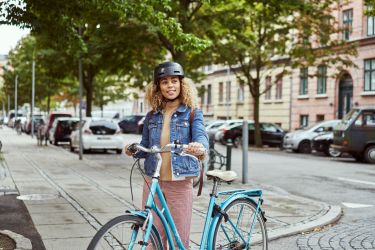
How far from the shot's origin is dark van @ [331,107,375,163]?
21.0m

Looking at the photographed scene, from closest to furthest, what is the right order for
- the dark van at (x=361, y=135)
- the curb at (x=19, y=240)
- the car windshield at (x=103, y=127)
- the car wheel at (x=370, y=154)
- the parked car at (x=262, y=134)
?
the curb at (x=19, y=240), the car wheel at (x=370, y=154), the dark van at (x=361, y=135), the car windshield at (x=103, y=127), the parked car at (x=262, y=134)

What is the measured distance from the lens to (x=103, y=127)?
2377 cm

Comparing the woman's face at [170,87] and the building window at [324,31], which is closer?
the woman's face at [170,87]

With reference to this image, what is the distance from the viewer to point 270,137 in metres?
32.8

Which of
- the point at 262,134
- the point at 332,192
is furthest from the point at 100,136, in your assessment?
the point at 332,192

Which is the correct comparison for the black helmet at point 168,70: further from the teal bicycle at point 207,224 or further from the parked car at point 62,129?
the parked car at point 62,129

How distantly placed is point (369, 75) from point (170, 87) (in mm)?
31863

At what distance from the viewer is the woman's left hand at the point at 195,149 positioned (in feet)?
13.7

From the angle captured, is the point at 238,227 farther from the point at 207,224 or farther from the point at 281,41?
the point at 281,41

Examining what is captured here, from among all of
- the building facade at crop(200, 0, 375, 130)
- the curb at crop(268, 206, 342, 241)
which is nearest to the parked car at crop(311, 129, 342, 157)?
the building facade at crop(200, 0, 375, 130)

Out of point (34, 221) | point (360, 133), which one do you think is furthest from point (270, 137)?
point (34, 221)

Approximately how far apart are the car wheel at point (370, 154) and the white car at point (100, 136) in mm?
9115

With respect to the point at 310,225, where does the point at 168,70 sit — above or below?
above

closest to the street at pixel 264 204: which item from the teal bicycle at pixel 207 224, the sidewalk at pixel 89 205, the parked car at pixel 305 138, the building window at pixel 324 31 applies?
the sidewalk at pixel 89 205
